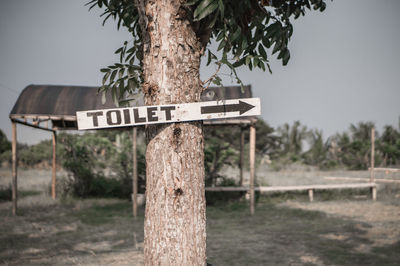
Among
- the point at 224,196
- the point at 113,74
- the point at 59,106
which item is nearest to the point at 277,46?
the point at 113,74

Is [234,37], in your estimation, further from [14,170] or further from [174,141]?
[14,170]

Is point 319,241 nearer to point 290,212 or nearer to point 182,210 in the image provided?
point 290,212

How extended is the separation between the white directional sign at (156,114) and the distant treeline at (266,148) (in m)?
8.54

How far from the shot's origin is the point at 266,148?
31.4m

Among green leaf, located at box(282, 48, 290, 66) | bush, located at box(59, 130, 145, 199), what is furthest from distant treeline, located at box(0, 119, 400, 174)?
green leaf, located at box(282, 48, 290, 66)

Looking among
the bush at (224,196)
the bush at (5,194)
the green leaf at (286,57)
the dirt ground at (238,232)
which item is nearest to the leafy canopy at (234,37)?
the green leaf at (286,57)

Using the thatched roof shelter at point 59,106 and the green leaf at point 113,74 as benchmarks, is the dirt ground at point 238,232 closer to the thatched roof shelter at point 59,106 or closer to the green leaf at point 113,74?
the thatched roof shelter at point 59,106

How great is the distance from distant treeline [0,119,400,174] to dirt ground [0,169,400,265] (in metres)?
1.96

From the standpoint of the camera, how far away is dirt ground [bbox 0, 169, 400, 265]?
15.8ft

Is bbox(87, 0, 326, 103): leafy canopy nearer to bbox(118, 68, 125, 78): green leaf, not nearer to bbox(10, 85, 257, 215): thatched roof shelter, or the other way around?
bbox(118, 68, 125, 78): green leaf

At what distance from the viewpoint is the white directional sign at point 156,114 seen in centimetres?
198

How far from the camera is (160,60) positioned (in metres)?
2.02

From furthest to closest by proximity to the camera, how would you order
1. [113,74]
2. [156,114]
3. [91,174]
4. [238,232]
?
1. [91,174]
2. [238,232]
3. [113,74]
4. [156,114]

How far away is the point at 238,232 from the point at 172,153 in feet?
17.0
